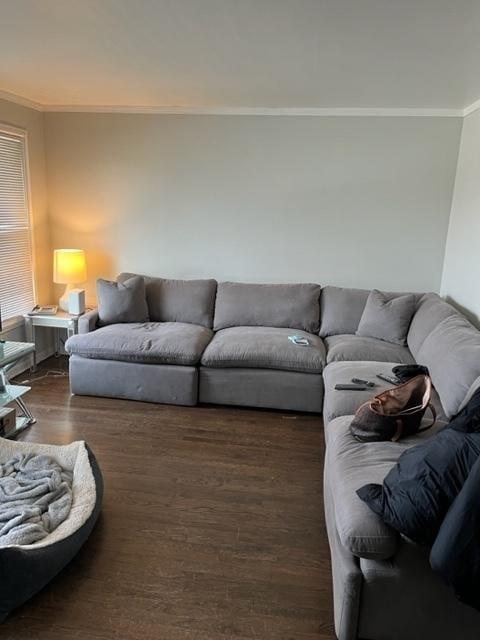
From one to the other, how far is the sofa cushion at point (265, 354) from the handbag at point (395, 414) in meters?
1.21

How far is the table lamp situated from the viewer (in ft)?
14.2

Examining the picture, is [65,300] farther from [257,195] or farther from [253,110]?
[253,110]

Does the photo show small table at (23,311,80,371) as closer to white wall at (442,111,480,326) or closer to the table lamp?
the table lamp

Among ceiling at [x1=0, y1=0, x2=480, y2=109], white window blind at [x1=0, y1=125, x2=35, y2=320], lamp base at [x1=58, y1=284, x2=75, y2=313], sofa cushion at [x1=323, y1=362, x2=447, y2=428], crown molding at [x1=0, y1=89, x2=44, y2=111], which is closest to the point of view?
ceiling at [x1=0, y1=0, x2=480, y2=109]

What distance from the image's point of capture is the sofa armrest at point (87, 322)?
3.98 meters

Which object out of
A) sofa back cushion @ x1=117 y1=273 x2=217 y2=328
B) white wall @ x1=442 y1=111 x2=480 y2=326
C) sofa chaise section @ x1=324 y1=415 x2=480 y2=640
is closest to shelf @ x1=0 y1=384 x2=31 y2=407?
sofa back cushion @ x1=117 y1=273 x2=217 y2=328

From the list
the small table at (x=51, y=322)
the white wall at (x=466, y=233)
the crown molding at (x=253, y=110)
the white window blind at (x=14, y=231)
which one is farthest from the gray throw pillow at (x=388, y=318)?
the white window blind at (x=14, y=231)

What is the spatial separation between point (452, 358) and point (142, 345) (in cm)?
220

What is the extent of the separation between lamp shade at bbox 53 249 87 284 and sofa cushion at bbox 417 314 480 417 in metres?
3.05

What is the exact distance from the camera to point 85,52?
110 inches

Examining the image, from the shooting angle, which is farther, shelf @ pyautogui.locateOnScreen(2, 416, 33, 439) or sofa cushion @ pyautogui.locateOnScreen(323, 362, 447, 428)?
shelf @ pyautogui.locateOnScreen(2, 416, 33, 439)

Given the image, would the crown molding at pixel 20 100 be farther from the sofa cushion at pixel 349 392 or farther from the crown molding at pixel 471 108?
the crown molding at pixel 471 108

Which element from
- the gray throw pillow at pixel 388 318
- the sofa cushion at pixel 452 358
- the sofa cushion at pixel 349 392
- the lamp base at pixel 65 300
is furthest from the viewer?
the lamp base at pixel 65 300

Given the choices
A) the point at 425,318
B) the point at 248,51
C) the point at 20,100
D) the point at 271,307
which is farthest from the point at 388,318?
the point at 20,100
